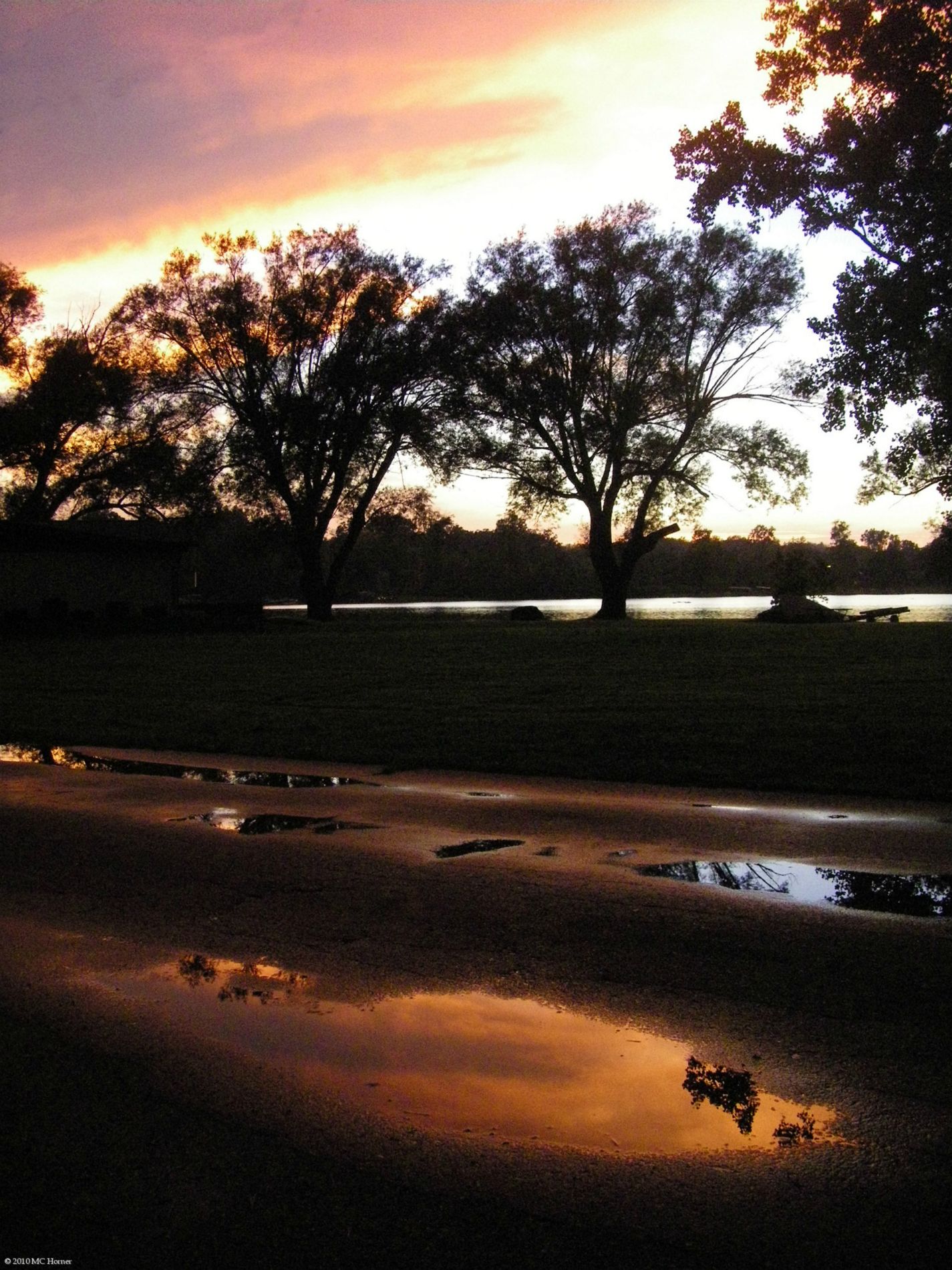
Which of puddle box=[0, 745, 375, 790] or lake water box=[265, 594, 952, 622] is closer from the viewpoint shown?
puddle box=[0, 745, 375, 790]

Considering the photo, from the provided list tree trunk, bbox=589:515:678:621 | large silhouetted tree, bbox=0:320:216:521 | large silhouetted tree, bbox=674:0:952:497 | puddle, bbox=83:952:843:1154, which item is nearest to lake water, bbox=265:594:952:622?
tree trunk, bbox=589:515:678:621

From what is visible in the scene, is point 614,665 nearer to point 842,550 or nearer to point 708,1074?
point 708,1074

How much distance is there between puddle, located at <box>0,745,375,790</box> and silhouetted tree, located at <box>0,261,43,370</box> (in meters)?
39.1

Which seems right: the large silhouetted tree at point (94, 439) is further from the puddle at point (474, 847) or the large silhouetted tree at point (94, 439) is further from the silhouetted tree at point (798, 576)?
the puddle at point (474, 847)

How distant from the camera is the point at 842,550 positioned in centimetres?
16188

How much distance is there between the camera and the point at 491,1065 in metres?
3.63

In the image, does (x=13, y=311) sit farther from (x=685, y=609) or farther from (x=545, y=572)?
(x=545, y=572)

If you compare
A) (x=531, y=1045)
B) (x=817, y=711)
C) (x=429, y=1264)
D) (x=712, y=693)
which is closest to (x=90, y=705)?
(x=712, y=693)

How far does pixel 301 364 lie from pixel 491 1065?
41849mm

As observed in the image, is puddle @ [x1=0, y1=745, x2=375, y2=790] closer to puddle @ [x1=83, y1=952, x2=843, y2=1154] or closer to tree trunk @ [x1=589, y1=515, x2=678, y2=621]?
puddle @ [x1=83, y1=952, x2=843, y2=1154]

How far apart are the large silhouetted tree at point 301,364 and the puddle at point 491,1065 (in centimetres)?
3792

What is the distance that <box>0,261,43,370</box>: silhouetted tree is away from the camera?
1761 inches

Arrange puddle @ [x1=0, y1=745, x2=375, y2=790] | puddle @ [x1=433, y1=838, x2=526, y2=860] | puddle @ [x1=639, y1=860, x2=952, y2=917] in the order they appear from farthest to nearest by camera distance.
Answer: puddle @ [x1=0, y1=745, x2=375, y2=790] < puddle @ [x1=433, y1=838, x2=526, y2=860] < puddle @ [x1=639, y1=860, x2=952, y2=917]

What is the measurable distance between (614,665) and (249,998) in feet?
51.7
